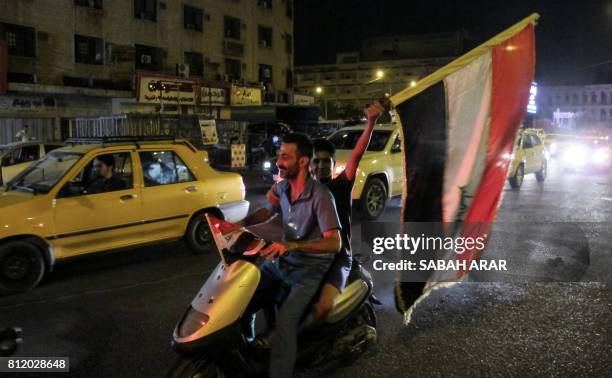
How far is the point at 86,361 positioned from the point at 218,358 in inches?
67.1

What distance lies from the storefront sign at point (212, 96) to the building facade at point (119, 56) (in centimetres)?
6

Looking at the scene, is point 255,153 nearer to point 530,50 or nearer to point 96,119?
point 96,119

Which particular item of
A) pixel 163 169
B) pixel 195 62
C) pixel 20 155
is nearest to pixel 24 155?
pixel 20 155

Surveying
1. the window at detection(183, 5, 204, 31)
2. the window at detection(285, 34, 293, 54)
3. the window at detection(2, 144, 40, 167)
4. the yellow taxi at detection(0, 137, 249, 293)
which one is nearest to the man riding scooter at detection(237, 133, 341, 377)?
the yellow taxi at detection(0, 137, 249, 293)

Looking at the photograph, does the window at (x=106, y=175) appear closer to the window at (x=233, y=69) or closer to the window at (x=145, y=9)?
the window at (x=145, y=9)

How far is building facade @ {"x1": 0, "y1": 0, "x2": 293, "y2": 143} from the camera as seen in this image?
82.5ft

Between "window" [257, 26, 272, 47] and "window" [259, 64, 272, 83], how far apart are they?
1548 mm

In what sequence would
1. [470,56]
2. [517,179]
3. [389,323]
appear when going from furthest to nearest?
1. [517,179]
2. [389,323]
3. [470,56]

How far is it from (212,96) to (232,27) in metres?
7.61

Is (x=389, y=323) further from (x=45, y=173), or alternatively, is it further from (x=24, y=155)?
(x=24, y=155)

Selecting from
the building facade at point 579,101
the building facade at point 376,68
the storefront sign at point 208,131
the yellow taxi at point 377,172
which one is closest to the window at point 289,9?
the storefront sign at point 208,131

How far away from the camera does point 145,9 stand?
101ft

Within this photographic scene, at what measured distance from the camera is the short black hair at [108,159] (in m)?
7.13

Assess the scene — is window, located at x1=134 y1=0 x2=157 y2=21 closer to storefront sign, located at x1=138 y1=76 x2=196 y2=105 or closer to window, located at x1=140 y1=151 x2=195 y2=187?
storefront sign, located at x1=138 y1=76 x2=196 y2=105
